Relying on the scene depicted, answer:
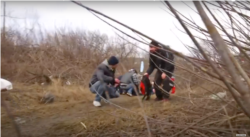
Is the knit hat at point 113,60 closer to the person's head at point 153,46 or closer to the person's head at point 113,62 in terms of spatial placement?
the person's head at point 113,62

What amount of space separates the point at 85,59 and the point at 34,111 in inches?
411

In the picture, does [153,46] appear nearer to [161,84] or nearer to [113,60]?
[113,60]

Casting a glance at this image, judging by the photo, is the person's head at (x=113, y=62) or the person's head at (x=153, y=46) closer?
the person's head at (x=153, y=46)

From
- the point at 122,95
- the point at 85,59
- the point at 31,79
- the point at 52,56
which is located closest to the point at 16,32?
the point at 52,56

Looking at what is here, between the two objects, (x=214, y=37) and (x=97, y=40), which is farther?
(x=97, y=40)

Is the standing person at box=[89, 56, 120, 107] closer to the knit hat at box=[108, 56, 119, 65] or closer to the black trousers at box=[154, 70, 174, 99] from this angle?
the knit hat at box=[108, 56, 119, 65]

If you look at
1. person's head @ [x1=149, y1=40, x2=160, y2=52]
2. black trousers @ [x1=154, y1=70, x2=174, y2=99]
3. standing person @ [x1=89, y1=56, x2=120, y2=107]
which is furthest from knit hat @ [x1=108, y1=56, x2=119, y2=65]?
person's head @ [x1=149, y1=40, x2=160, y2=52]

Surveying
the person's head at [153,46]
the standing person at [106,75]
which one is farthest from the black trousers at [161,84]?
the person's head at [153,46]

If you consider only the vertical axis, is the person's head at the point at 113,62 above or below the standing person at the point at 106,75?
above

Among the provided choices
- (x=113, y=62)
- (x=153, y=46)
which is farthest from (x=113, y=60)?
(x=153, y=46)

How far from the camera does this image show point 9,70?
10.6 metres

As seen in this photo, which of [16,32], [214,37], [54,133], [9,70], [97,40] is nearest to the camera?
[214,37]

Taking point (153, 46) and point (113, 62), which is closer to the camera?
point (153, 46)

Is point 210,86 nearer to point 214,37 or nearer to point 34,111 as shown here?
point 214,37
